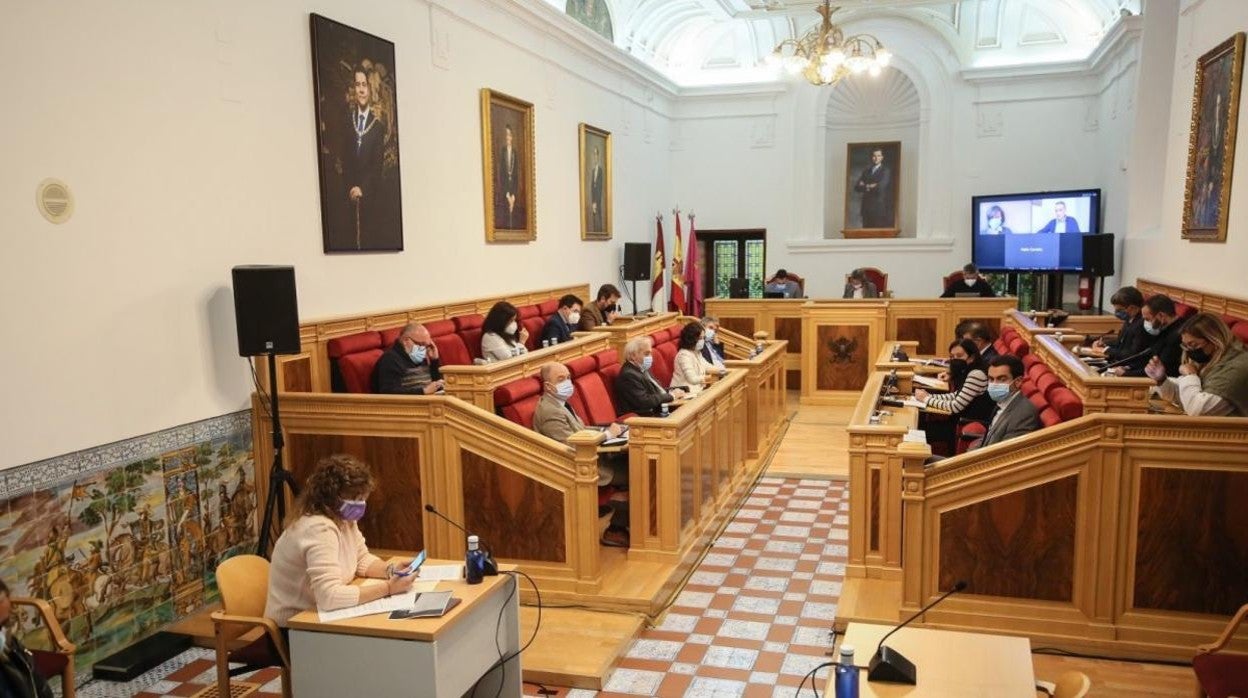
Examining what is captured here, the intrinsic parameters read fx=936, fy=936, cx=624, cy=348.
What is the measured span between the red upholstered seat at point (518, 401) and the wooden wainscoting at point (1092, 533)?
2.53m

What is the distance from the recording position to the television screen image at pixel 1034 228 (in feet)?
42.6

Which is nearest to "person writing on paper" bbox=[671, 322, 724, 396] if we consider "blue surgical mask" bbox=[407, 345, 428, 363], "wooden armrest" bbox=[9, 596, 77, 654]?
"blue surgical mask" bbox=[407, 345, 428, 363]

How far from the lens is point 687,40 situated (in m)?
15.7

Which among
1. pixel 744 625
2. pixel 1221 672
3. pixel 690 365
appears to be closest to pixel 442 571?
pixel 744 625

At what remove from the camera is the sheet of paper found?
3.76 metres

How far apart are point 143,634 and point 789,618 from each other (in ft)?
11.6

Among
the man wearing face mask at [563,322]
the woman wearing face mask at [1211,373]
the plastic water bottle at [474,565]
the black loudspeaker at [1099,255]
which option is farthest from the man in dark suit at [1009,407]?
the black loudspeaker at [1099,255]

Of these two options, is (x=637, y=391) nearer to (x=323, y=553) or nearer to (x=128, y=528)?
(x=128, y=528)

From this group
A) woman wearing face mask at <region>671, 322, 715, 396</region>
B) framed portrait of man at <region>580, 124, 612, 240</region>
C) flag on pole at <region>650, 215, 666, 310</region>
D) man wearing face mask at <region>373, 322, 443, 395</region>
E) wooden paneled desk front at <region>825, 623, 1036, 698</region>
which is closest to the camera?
wooden paneled desk front at <region>825, 623, 1036, 698</region>

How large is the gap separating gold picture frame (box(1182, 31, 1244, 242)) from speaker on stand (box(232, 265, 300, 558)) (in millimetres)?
7086

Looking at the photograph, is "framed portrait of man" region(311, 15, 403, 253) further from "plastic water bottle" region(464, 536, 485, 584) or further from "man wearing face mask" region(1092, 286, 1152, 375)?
"man wearing face mask" region(1092, 286, 1152, 375)

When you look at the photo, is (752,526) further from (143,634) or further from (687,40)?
(687,40)

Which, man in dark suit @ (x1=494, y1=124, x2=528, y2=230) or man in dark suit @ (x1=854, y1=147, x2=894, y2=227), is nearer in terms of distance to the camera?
man in dark suit @ (x1=494, y1=124, x2=528, y2=230)

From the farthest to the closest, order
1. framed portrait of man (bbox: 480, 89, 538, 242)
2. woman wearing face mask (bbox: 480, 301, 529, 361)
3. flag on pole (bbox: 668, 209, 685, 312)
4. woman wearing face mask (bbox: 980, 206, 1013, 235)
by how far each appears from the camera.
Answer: flag on pole (bbox: 668, 209, 685, 312) < woman wearing face mask (bbox: 980, 206, 1013, 235) < framed portrait of man (bbox: 480, 89, 538, 242) < woman wearing face mask (bbox: 480, 301, 529, 361)
